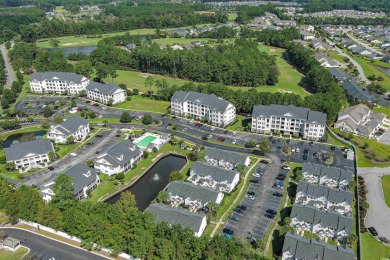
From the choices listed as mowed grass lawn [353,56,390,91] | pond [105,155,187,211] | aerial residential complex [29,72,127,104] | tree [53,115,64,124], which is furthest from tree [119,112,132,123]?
mowed grass lawn [353,56,390,91]

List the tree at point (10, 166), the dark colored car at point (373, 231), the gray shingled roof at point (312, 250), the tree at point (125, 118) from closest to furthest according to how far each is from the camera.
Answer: the gray shingled roof at point (312, 250), the dark colored car at point (373, 231), the tree at point (10, 166), the tree at point (125, 118)

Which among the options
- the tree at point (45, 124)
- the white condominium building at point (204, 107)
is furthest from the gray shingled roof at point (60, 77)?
the white condominium building at point (204, 107)

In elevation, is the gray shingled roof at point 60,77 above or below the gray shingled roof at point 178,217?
above

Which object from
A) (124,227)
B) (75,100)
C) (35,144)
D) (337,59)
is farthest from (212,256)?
(337,59)

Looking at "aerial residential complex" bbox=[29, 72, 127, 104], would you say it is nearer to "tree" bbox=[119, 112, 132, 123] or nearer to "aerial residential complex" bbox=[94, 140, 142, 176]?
"tree" bbox=[119, 112, 132, 123]

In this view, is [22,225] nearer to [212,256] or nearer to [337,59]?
[212,256]

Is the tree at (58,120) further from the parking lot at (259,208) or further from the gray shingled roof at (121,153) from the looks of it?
the parking lot at (259,208)

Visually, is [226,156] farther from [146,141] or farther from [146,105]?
[146,105]
